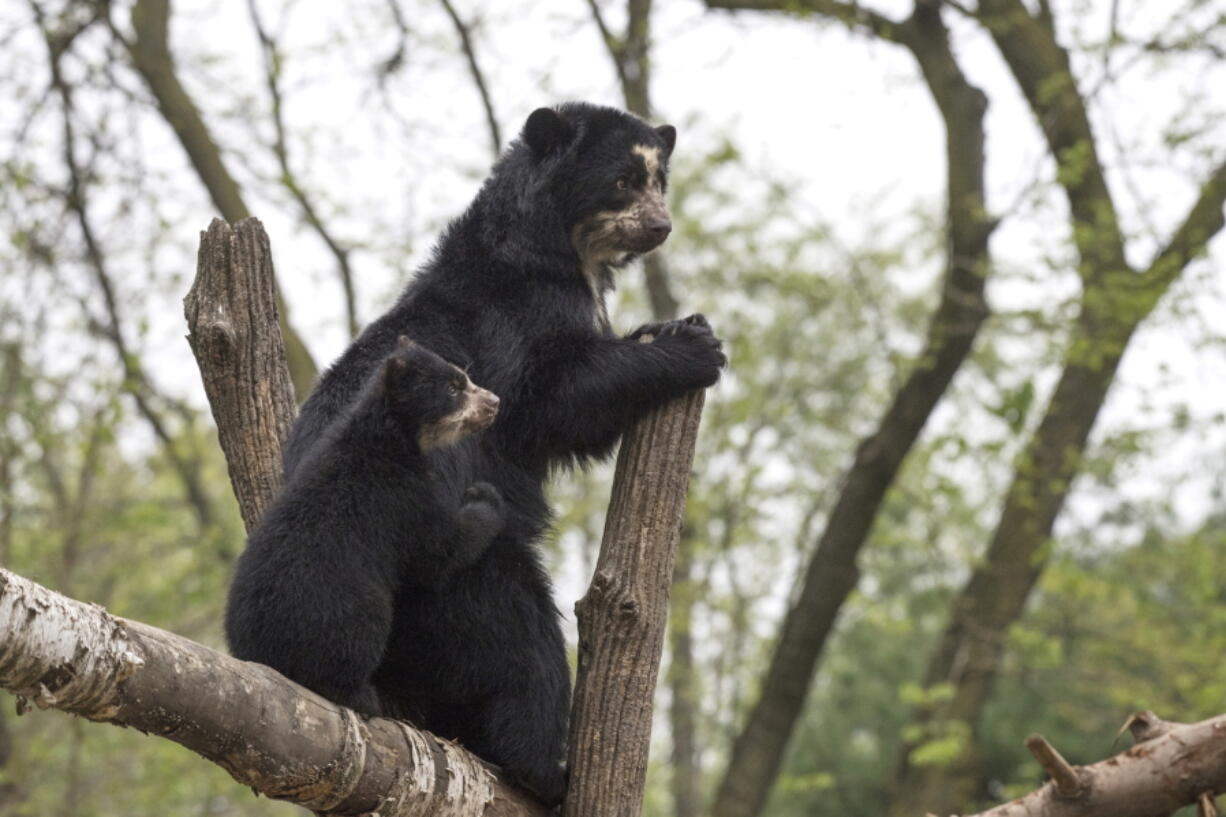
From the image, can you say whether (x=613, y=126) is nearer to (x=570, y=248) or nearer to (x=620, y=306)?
(x=570, y=248)

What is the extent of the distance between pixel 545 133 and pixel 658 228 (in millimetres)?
600

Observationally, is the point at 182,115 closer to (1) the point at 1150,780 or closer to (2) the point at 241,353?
(2) the point at 241,353

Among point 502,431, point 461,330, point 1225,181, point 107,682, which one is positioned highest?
point 1225,181

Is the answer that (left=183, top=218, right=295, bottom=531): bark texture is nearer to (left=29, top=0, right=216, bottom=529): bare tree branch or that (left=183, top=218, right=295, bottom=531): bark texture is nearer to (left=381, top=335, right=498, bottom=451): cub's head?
(left=381, top=335, right=498, bottom=451): cub's head

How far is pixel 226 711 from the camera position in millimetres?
3123

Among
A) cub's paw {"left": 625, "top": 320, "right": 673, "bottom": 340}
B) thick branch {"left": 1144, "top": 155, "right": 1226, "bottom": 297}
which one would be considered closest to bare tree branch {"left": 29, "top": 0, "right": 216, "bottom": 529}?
cub's paw {"left": 625, "top": 320, "right": 673, "bottom": 340}

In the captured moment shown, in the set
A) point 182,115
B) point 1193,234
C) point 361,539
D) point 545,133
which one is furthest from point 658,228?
point 1193,234

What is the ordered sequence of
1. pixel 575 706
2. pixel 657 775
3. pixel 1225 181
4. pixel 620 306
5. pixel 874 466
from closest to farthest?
pixel 575 706 → pixel 1225 181 → pixel 874 466 → pixel 620 306 → pixel 657 775

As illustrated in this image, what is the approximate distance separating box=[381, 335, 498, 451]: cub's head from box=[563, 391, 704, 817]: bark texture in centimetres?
52

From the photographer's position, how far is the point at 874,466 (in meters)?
10.7

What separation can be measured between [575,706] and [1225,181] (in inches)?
298

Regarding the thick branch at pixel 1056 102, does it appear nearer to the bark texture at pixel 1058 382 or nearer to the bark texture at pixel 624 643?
the bark texture at pixel 1058 382

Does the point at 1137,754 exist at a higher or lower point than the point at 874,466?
lower

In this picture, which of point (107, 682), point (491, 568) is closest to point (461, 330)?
point (491, 568)
